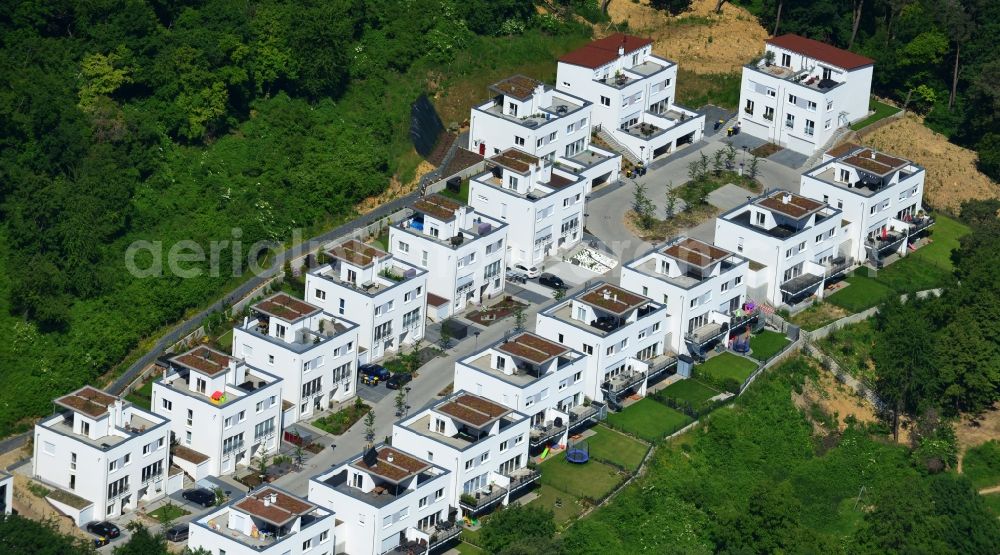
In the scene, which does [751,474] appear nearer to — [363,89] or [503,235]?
[503,235]

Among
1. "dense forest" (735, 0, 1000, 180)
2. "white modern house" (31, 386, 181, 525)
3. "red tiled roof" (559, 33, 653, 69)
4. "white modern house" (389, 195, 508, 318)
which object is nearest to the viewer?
"white modern house" (31, 386, 181, 525)

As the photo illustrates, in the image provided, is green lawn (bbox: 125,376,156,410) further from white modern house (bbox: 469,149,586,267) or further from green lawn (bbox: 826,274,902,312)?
green lawn (bbox: 826,274,902,312)

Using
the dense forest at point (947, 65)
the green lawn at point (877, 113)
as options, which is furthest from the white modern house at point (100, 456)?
the dense forest at point (947, 65)

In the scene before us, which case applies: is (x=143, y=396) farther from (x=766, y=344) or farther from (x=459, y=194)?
(x=766, y=344)

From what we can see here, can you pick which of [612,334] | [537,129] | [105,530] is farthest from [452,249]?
[105,530]

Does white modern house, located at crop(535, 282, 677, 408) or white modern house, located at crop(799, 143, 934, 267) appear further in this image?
white modern house, located at crop(799, 143, 934, 267)

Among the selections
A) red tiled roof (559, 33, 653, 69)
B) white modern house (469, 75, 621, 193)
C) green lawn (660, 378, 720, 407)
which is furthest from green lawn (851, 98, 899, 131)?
green lawn (660, 378, 720, 407)
